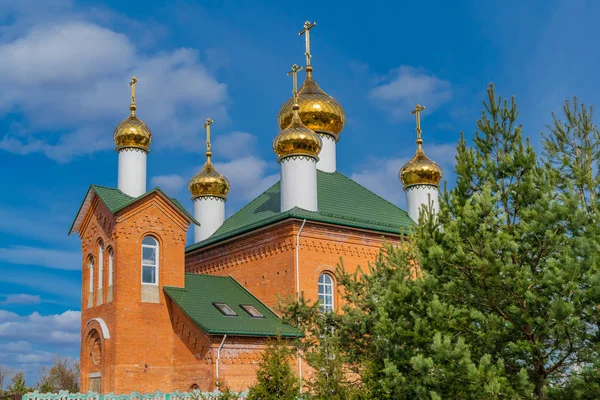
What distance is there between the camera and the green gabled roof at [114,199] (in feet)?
58.0

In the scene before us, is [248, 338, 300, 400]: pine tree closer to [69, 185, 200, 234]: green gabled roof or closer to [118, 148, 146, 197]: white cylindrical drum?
[69, 185, 200, 234]: green gabled roof

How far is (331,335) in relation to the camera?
12891mm

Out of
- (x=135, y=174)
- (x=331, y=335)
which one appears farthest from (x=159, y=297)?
(x=331, y=335)

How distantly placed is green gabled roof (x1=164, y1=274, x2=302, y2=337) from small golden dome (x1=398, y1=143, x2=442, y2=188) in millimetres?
7089

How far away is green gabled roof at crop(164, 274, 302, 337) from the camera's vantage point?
16.1 m

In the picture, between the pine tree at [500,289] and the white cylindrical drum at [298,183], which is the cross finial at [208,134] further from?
the pine tree at [500,289]

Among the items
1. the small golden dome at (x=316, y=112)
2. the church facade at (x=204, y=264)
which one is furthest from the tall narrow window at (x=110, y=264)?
the small golden dome at (x=316, y=112)

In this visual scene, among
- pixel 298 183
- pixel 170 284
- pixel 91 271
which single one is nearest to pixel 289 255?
pixel 298 183

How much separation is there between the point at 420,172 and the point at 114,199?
392 inches

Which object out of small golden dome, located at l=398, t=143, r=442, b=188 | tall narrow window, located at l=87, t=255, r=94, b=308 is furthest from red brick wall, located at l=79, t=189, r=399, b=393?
small golden dome, located at l=398, t=143, r=442, b=188

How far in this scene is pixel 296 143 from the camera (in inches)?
762

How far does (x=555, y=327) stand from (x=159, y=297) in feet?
35.8

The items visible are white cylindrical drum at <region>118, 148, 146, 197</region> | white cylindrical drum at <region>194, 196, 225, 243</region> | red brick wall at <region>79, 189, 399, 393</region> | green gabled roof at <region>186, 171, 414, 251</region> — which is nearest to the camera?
red brick wall at <region>79, 189, 399, 393</region>

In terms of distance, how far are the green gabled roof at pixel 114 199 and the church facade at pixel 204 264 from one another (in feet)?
0.12
